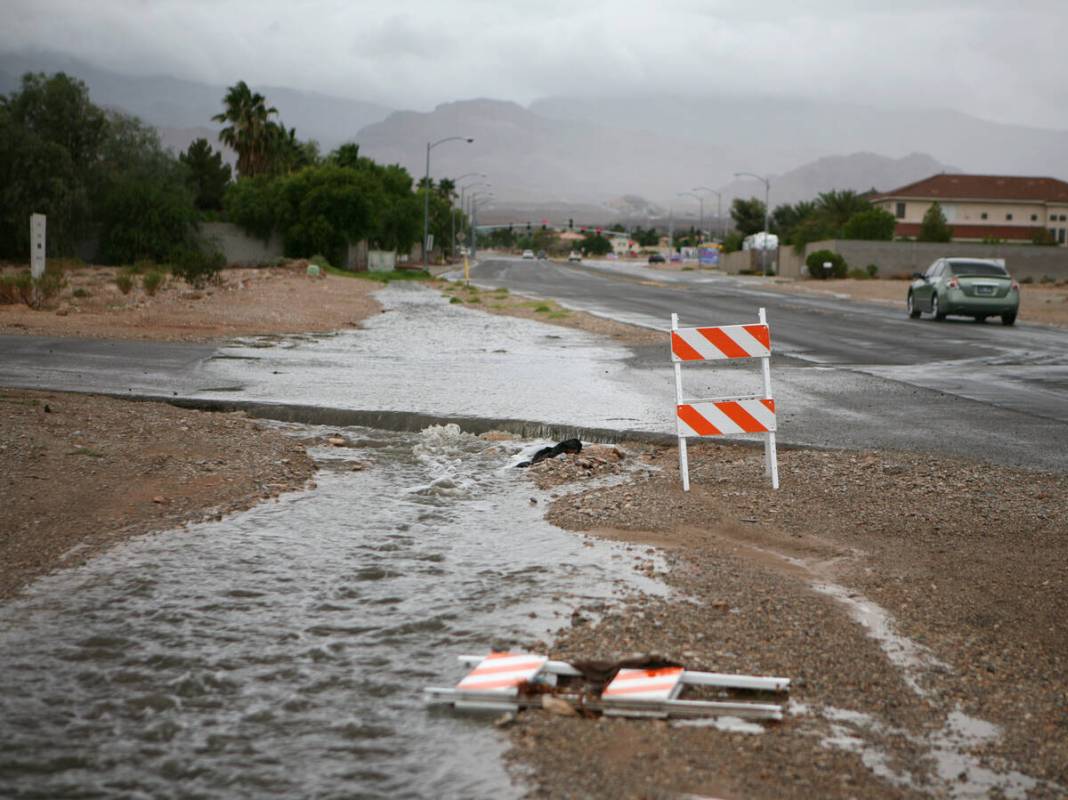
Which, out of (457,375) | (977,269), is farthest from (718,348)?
(977,269)

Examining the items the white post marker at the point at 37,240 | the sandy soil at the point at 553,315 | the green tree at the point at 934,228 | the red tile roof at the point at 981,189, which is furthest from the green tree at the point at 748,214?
the white post marker at the point at 37,240

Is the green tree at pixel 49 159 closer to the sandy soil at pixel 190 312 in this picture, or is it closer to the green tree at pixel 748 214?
the sandy soil at pixel 190 312

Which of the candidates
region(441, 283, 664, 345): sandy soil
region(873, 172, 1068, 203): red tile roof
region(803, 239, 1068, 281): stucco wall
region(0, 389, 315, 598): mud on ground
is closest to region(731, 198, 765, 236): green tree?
region(873, 172, 1068, 203): red tile roof

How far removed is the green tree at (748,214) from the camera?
152250 mm

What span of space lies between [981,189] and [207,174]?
74.0 metres

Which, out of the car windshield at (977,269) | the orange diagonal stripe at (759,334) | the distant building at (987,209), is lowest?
the orange diagonal stripe at (759,334)

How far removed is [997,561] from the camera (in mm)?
7355

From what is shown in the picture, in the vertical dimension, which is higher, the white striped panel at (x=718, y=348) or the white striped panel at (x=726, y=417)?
the white striped panel at (x=718, y=348)

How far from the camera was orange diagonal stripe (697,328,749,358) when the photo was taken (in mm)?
9398

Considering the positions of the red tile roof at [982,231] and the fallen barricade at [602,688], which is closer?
the fallen barricade at [602,688]

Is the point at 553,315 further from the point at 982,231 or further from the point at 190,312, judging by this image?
the point at 982,231

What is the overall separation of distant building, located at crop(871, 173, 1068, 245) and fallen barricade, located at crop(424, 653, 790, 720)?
118 meters

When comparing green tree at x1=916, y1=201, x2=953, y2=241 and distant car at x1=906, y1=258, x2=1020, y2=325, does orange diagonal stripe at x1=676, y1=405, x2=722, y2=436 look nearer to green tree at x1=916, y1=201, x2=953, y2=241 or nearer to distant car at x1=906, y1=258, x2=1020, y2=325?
distant car at x1=906, y1=258, x2=1020, y2=325

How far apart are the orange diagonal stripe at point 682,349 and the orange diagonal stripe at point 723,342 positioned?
15cm
